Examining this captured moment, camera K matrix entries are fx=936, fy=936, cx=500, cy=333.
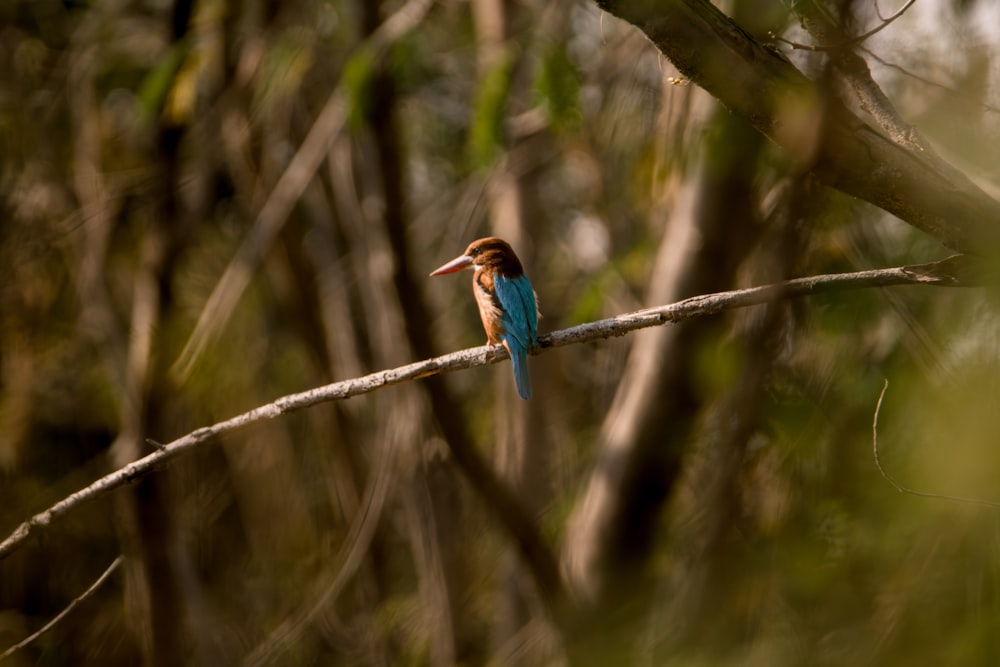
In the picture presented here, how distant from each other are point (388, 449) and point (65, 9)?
3.43 metres

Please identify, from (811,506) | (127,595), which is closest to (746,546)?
A: (811,506)

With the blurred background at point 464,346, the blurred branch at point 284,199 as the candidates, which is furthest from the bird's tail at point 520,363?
the blurred branch at point 284,199

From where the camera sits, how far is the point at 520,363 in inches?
115

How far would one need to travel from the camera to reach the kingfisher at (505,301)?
2.91 m

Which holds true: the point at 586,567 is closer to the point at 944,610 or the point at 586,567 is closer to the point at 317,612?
the point at 317,612

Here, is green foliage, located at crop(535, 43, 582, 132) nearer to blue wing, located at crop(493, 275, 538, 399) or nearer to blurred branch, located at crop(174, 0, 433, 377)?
blue wing, located at crop(493, 275, 538, 399)

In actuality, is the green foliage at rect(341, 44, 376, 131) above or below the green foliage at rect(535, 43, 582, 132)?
above

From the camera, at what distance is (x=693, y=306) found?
6.15 ft

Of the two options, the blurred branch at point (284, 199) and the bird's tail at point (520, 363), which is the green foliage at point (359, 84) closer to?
the blurred branch at point (284, 199)

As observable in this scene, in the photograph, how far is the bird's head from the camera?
11.0ft

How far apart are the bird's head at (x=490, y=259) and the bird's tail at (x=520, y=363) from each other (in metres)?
0.46

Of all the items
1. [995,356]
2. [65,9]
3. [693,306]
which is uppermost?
[65,9]

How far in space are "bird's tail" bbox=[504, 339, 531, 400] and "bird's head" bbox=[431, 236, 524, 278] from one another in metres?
0.46

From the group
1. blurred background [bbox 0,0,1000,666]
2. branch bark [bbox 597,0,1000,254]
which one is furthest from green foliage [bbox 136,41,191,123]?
branch bark [bbox 597,0,1000,254]
